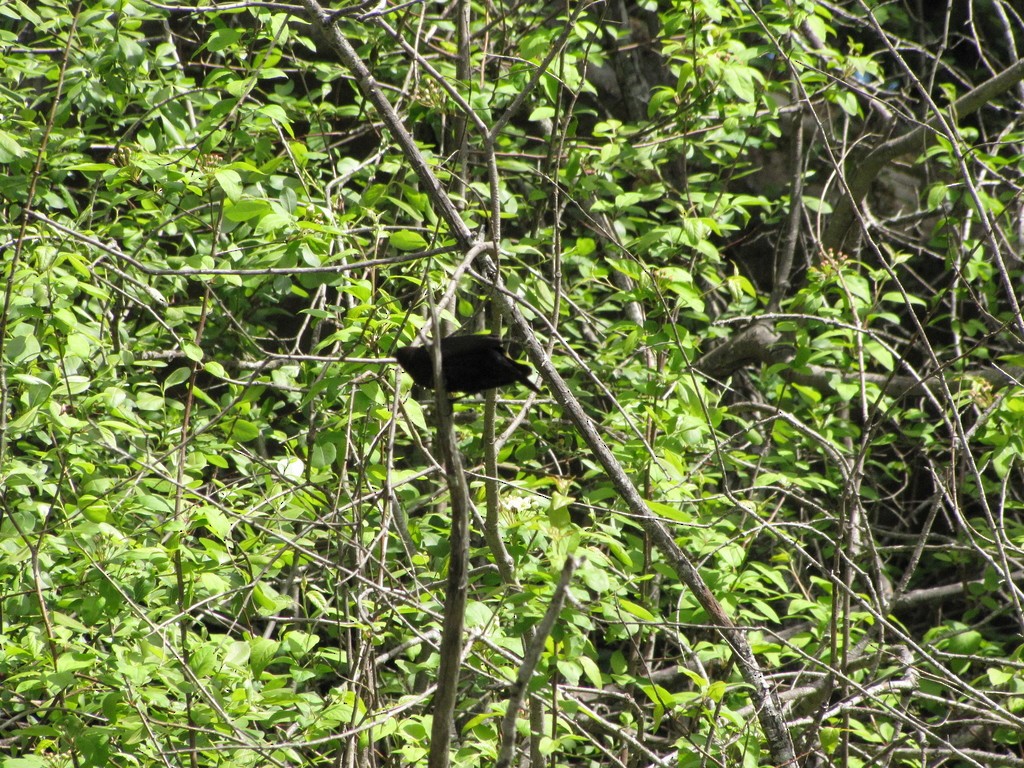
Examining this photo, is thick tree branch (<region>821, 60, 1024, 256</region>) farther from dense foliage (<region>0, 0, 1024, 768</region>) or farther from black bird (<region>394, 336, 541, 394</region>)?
black bird (<region>394, 336, 541, 394</region>)

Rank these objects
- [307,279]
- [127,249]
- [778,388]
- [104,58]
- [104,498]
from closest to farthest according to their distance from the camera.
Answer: [104,498], [307,279], [104,58], [127,249], [778,388]

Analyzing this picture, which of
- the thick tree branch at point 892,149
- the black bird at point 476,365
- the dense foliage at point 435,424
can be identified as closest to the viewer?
the black bird at point 476,365

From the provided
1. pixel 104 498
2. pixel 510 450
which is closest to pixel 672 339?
pixel 510 450

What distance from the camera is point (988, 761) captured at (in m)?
3.04

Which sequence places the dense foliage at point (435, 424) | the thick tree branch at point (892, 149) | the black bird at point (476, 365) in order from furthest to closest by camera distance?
1. the thick tree branch at point (892, 149)
2. the dense foliage at point (435, 424)
3. the black bird at point (476, 365)

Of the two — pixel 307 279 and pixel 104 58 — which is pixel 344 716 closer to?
pixel 307 279

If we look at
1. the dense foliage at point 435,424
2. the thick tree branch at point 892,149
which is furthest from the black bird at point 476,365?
the thick tree branch at point 892,149

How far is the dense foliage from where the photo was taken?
7.54 ft

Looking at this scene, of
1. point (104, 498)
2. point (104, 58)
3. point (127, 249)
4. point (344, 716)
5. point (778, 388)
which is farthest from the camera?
point (778, 388)

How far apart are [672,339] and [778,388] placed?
1.22 metres

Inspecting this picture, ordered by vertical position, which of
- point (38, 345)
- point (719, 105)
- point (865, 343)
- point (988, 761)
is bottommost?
point (988, 761)

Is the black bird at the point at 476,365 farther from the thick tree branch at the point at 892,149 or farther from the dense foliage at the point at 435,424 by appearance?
the thick tree branch at the point at 892,149

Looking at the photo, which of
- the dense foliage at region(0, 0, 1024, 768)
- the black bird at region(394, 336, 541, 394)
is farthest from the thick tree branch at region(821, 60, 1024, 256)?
the black bird at region(394, 336, 541, 394)

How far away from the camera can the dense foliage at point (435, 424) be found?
230 centimetres
